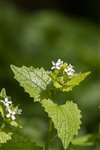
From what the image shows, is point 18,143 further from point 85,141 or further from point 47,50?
point 47,50

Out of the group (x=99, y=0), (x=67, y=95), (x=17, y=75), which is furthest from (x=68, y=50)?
(x=17, y=75)

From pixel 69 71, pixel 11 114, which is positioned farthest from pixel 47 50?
pixel 11 114

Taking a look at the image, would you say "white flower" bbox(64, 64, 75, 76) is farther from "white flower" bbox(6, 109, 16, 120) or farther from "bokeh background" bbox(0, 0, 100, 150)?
"bokeh background" bbox(0, 0, 100, 150)

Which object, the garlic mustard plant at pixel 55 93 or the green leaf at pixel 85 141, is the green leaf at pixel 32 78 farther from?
the green leaf at pixel 85 141

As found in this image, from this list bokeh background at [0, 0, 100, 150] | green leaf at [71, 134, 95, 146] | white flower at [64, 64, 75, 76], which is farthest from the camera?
bokeh background at [0, 0, 100, 150]

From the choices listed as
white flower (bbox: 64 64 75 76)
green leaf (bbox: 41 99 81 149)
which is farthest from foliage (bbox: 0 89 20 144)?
white flower (bbox: 64 64 75 76)
